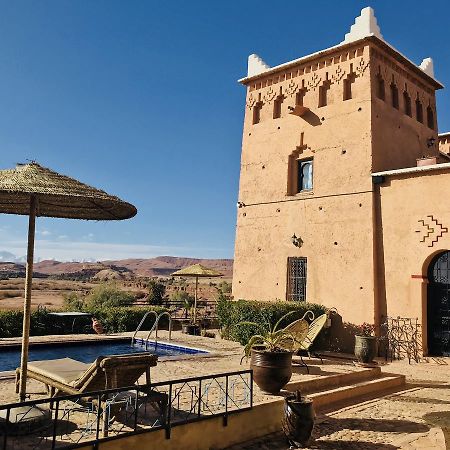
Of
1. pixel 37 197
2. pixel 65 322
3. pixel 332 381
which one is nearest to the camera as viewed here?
pixel 37 197

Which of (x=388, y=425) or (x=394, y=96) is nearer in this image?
(x=388, y=425)

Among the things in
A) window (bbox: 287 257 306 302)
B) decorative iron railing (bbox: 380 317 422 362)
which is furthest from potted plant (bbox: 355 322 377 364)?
window (bbox: 287 257 306 302)

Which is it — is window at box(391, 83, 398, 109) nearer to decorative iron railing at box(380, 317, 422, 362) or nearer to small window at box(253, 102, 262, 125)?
small window at box(253, 102, 262, 125)

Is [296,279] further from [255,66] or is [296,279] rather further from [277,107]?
[255,66]

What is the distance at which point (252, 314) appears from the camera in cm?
1309

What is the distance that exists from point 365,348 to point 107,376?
707 cm

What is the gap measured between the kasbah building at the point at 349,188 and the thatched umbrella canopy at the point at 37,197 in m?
9.23

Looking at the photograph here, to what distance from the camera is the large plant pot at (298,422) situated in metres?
5.99

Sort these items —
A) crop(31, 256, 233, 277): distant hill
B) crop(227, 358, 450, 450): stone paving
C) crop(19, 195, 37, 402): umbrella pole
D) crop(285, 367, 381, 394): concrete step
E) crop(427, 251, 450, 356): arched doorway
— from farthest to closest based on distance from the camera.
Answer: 1. crop(31, 256, 233, 277): distant hill
2. crop(427, 251, 450, 356): arched doorway
3. crop(285, 367, 381, 394): concrete step
4. crop(227, 358, 450, 450): stone paving
5. crop(19, 195, 37, 402): umbrella pole

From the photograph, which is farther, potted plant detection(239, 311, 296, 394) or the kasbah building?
the kasbah building

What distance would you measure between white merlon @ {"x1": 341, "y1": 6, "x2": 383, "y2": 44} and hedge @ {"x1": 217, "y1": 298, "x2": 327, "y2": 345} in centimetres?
893

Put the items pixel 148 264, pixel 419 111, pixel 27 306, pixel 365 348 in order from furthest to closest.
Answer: pixel 148 264 < pixel 419 111 < pixel 365 348 < pixel 27 306

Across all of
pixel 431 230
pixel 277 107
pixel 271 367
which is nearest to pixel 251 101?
Answer: pixel 277 107

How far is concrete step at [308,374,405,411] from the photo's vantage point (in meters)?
8.01
